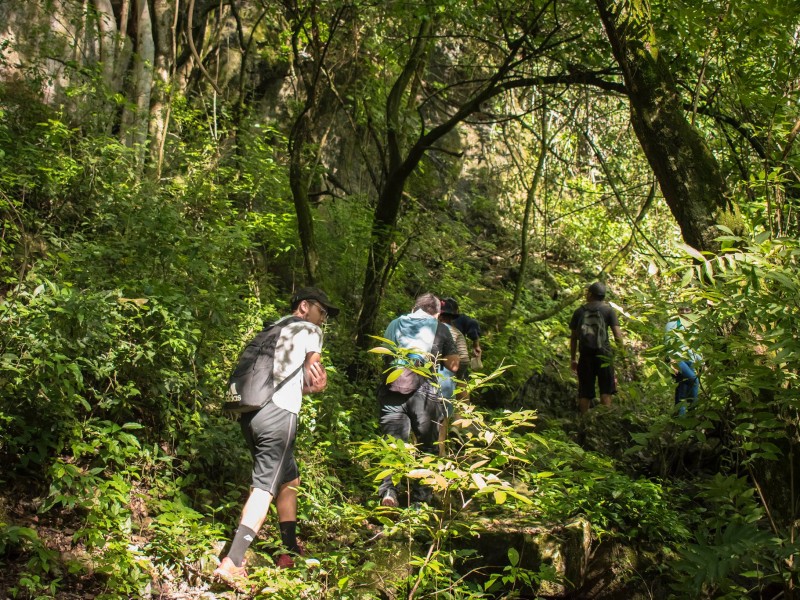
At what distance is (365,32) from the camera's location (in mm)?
10414

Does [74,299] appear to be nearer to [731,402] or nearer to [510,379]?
[731,402]

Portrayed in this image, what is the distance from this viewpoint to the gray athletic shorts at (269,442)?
470cm

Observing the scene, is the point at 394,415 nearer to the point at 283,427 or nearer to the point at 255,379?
the point at 283,427

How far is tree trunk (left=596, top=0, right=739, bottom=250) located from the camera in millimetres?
4992

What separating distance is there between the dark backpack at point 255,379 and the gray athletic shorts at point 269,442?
0.08 m

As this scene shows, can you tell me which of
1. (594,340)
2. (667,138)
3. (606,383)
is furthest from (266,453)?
(606,383)

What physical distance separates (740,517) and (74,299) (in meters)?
4.38

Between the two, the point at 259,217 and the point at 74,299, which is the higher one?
the point at 259,217

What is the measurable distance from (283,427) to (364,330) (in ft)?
13.6

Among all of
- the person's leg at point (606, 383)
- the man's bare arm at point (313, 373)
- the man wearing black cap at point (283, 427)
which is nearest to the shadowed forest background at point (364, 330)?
the person's leg at point (606, 383)

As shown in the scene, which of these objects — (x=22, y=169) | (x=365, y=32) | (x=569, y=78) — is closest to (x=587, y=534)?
(x=569, y=78)

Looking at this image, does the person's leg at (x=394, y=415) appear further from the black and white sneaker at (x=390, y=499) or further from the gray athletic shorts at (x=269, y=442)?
the gray athletic shorts at (x=269, y=442)

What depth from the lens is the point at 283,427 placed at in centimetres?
479

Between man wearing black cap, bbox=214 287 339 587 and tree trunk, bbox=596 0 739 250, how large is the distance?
270 cm
